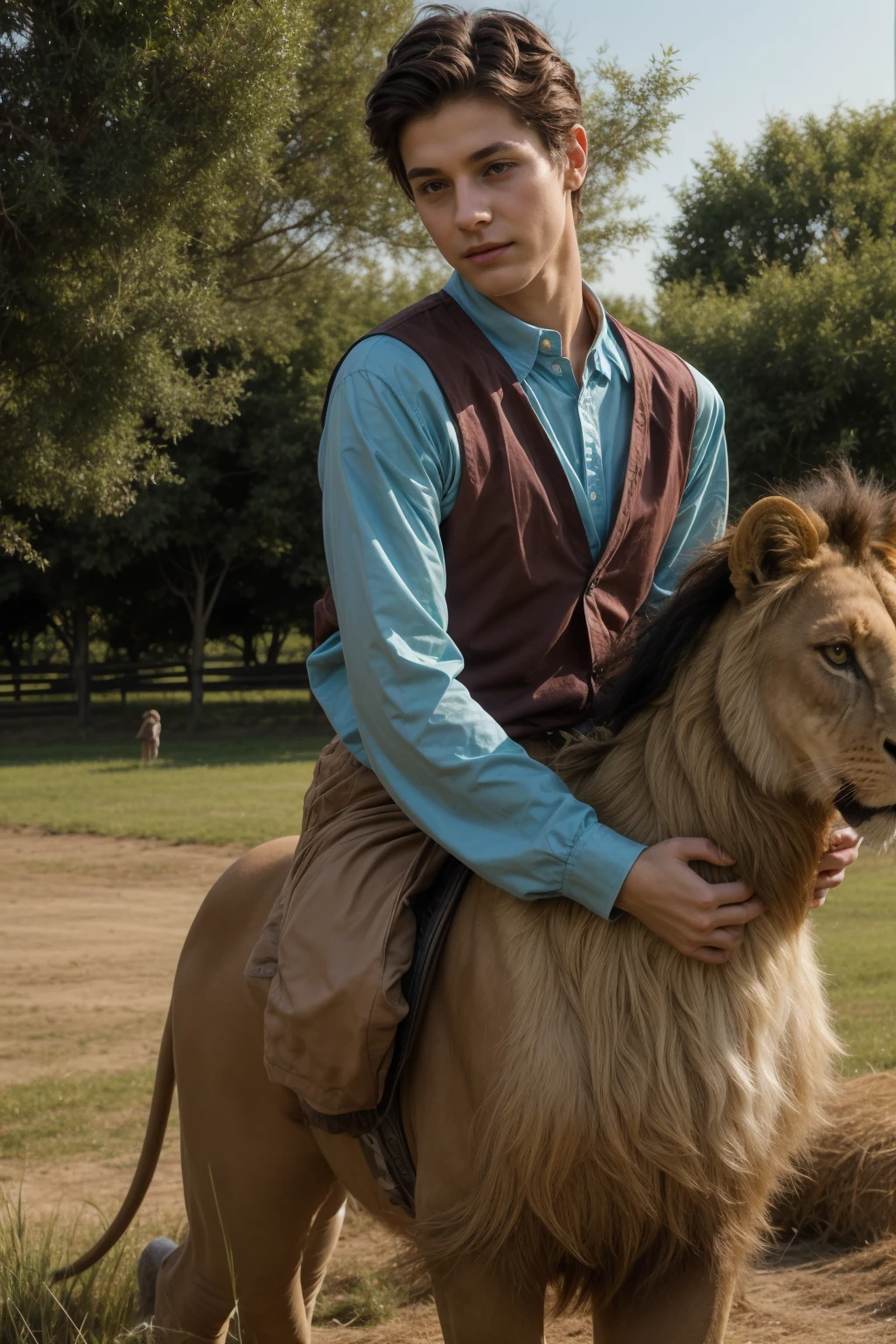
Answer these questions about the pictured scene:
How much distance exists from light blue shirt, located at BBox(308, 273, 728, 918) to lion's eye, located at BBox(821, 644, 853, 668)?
421mm

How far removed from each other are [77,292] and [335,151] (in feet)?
13.6

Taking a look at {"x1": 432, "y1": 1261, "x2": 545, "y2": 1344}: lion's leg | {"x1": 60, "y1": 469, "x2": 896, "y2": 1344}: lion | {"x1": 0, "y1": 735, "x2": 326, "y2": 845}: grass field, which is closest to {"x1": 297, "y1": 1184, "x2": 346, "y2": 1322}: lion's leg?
{"x1": 60, "y1": 469, "x2": 896, "y2": 1344}: lion

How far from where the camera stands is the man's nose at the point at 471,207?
247 cm

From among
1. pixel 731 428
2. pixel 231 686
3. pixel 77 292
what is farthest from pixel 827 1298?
pixel 231 686

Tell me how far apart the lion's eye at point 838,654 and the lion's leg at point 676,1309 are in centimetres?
104

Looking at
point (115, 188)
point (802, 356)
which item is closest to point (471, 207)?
point (115, 188)

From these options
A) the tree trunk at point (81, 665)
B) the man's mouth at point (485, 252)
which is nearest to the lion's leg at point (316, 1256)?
the man's mouth at point (485, 252)

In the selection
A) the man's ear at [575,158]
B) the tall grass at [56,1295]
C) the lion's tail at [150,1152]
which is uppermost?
the man's ear at [575,158]

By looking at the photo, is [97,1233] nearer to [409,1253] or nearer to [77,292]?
[409,1253]

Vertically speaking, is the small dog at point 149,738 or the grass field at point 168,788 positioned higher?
the small dog at point 149,738

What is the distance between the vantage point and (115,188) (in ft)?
23.0

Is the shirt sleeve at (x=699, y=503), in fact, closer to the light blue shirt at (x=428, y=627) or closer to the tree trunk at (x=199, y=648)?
the light blue shirt at (x=428, y=627)

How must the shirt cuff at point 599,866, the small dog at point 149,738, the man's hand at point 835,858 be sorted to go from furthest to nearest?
the small dog at point 149,738 → the man's hand at point 835,858 → the shirt cuff at point 599,866

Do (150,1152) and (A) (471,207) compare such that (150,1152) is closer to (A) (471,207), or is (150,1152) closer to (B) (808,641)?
(B) (808,641)
